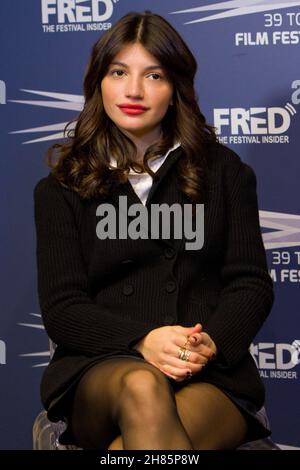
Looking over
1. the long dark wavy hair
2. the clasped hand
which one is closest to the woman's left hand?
the clasped hand

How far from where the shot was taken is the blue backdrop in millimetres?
2387

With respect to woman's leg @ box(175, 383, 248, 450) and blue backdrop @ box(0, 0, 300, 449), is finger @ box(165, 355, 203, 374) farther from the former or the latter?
blue backdrop @ box(0, 0, 300, 449)

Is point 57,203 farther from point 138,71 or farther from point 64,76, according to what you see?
point 64,76

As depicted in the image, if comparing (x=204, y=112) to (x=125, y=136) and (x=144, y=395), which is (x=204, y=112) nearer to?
(x=125, y=136)

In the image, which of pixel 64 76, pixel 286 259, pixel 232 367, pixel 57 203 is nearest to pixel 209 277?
pixel 232 367

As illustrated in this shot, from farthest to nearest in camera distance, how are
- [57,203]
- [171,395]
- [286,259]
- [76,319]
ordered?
[286,259] → [57,203] → [76,319] → [171,395]

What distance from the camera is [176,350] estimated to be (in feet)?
5.20

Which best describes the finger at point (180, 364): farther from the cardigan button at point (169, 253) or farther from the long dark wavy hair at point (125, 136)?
the long dark wavy hair at point (125, 136)

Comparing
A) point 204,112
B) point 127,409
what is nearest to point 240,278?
point 127,409

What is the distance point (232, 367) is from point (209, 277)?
0.23 metres

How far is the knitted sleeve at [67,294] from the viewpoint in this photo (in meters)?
1.66

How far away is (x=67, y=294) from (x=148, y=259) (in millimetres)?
194

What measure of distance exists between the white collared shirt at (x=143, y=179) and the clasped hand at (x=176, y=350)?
0.36 meters

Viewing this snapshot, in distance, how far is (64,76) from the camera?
8.25 ft
